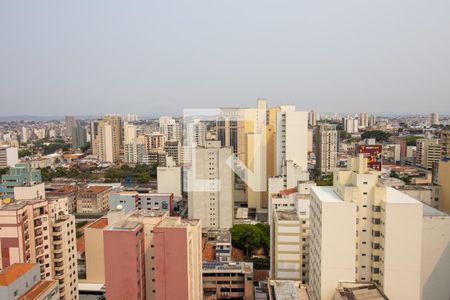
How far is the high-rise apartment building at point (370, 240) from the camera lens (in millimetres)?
3090

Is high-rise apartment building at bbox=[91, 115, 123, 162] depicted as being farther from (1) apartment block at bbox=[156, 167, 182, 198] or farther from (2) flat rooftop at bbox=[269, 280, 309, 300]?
(2) flat rooftop at bbox=[269, 280, 309, 300]

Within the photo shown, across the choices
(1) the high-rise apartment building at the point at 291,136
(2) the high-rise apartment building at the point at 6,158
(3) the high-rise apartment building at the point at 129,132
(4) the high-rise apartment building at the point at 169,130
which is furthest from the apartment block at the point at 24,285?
(3) the high-rise apartment building at the point at 129,132

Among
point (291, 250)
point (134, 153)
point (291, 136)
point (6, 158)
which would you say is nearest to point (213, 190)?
point (291, 136)

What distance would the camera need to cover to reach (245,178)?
9609 mm

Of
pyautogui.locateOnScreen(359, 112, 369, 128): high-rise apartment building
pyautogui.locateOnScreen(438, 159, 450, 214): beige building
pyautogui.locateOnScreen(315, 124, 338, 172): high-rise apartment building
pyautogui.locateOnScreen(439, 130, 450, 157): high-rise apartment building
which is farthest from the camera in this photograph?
pyautogui.locateOnScreen(359, 112, 369, 128): high-rise apartment building

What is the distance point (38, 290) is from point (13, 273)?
23cm

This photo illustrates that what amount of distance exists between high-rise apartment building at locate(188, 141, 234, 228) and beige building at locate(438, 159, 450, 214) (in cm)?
373

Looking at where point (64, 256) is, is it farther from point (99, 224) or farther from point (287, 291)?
point (287, 291)

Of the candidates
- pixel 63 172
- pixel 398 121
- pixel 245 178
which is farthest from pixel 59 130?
pixel 398 121

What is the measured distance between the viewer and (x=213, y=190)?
746 cm

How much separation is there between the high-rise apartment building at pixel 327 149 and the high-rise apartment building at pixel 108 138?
9.24m

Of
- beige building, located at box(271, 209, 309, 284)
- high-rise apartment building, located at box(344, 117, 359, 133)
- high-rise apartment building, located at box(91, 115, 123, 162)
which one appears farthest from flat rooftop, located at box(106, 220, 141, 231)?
high-rise apartment building, located at box(344, 117, 359, 133)

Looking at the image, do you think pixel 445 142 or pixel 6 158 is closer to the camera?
pixel 445 142

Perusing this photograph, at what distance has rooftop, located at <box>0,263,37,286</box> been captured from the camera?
2439 millimetres
